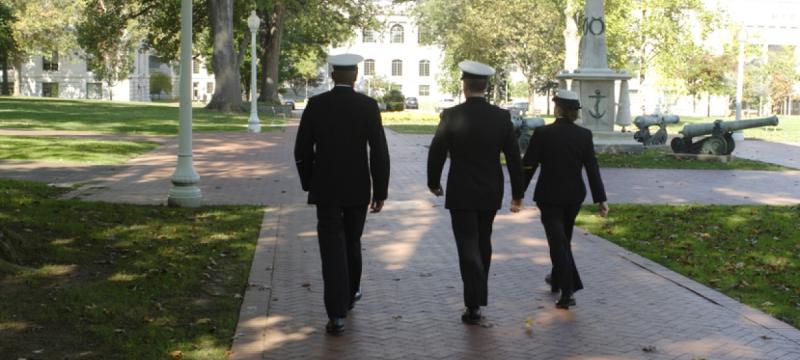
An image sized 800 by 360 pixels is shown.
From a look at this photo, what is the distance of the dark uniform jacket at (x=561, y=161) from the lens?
728cm

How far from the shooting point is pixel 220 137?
92.4 feet

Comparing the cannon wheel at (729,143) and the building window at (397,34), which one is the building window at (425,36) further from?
the cannon wheel at (729,143)

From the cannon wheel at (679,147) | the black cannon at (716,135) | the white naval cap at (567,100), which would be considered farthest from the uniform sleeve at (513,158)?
the cannon wheel at (679,147)

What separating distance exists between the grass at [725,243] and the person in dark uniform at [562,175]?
1616 mm

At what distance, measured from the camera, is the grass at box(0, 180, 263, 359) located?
6027mm

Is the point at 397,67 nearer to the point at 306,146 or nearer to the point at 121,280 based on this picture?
the point at 121,280

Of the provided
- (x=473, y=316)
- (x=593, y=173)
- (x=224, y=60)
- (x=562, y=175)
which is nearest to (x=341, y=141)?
(x=473, y=316)

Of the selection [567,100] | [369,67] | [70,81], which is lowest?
[567,100]

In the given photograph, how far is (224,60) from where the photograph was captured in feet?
147

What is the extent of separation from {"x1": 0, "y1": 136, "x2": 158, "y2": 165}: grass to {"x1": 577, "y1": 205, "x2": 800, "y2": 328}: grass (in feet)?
34.2

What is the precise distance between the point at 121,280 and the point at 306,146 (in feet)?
7.29

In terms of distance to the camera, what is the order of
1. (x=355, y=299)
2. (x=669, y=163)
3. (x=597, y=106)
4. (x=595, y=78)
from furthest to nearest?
(x=597, y=106), (x=595, y=78), (x=669, y=163), (x=355, y=299)

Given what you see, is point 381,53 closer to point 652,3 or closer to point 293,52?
point 293,52

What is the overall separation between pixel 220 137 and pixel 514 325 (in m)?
22.3
